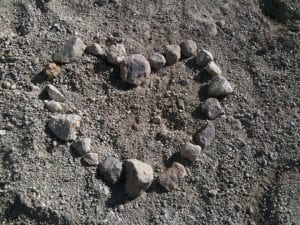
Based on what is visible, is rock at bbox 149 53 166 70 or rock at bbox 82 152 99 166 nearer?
rock at bbox 82 152 99 166

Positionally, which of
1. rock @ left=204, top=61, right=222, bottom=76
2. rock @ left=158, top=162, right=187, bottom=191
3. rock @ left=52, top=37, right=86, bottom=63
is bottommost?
rock @ left=158, top=162, right=187, bottom=191

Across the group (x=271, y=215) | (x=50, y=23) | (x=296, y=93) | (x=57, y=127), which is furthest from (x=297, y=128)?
(x=50, y=23)

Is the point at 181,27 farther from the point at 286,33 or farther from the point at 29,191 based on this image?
the point at 29,191

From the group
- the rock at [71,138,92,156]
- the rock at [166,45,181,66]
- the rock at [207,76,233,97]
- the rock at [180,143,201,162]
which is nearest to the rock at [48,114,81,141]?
the rock at [71,138,92,156]

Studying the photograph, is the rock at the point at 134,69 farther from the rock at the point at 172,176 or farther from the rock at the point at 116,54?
the rock at the point at 172,176

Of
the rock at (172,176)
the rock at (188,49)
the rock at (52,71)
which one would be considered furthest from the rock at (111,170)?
the rock at (188,49)

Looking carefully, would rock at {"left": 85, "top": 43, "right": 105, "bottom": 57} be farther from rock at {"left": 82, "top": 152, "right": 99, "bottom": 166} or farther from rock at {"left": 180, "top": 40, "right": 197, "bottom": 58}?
rock at {"left": 82, "top": 152, "right": 99, "bottom": 166}
